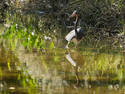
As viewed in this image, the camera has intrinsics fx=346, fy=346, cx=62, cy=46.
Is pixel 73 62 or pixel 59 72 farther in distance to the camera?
pixel 73 62

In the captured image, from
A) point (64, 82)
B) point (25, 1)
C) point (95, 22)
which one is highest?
point (25, 1)

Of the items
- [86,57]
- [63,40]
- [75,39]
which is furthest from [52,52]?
[63,40]

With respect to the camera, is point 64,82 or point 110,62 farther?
point 110,62

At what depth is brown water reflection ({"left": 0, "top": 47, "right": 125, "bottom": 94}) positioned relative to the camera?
468 cm

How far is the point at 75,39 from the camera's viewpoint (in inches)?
358

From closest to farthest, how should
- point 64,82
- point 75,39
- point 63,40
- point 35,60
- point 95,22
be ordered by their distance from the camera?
point 64,82 → point 35,60 → point 75,39 → point 63,40 → point 95,22

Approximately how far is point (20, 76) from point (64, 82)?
71 centimetres

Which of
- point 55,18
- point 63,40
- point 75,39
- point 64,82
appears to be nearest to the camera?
point 64,82

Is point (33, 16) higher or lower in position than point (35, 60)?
higher

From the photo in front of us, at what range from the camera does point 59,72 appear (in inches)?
226

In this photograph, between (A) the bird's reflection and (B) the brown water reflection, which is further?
(A) the bird's reflection

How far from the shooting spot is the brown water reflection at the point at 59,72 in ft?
15.4

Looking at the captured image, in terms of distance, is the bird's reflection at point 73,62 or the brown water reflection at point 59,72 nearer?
the brown water reflection at point 59,72

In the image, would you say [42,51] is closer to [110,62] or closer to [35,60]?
[35,60]
